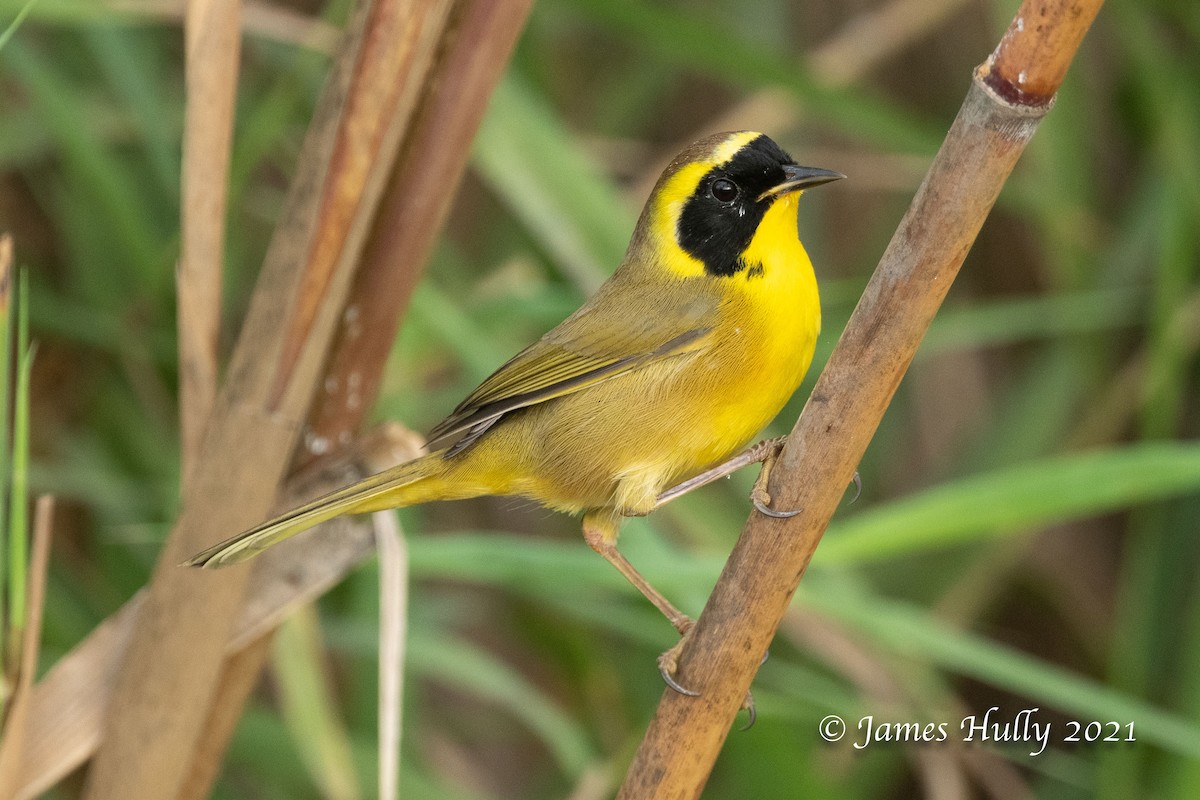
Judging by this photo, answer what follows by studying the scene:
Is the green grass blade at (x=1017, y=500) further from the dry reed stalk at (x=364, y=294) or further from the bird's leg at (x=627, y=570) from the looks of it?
the dry reed stalk at (x=364, y=294)

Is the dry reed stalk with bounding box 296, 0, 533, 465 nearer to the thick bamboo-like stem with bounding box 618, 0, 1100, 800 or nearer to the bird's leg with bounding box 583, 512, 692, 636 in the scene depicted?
the bird's leg with bounding box 583, 512, 692, 636

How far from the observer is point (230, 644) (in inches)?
67.7

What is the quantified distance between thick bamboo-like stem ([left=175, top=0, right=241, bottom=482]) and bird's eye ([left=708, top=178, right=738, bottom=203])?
0.81 m

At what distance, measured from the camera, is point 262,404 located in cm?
158

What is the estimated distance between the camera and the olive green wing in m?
2.04

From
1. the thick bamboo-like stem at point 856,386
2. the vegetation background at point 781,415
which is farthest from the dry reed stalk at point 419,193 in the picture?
the thick bamboo-like stem at point 856,386

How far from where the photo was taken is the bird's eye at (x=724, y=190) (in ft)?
6.87

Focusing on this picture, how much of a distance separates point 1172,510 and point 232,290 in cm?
238

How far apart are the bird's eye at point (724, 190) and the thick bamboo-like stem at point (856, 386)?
0.85 meters

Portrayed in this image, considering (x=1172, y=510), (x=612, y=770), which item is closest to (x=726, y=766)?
(x=612, y=770)

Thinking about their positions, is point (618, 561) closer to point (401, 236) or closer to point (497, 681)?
point (497, 681)

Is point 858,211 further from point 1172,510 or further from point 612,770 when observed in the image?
point 612,770

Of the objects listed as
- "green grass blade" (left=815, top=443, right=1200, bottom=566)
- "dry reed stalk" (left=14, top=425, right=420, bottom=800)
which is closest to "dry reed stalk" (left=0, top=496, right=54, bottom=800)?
"dry reed stalk" (left=14, top=425, right=420, bottom=800)

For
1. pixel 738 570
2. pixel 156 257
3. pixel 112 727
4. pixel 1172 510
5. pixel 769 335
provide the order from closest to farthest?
pixel 738 570 < pixel 112 727 < pixel 769 335 < pixel 156 257 < pixel 1172 510
